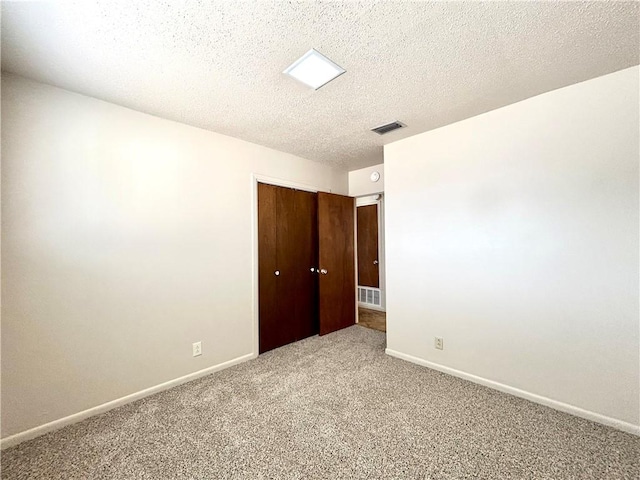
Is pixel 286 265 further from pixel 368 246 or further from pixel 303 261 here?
pixel 368 246

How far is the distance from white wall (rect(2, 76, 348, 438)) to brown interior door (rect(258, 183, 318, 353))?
29 centimetres

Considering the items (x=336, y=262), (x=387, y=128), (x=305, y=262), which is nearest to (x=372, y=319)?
(x=336, y=262)

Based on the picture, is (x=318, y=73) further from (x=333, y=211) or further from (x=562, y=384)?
(x=562, y=384)

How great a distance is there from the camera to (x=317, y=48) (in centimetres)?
153

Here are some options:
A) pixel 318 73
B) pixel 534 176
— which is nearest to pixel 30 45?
pixel 318 73

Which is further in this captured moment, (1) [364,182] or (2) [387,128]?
(1) [364,182]

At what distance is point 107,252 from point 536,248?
10.9 ft

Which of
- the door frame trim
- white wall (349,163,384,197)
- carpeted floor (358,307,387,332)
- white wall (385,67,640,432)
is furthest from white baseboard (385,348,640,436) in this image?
white wall (349,163,384,197)

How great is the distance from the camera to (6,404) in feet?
5.47

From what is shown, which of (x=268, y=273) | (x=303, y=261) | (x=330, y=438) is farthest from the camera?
(x=303, y=261)

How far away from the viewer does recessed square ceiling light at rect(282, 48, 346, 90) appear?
1597mm

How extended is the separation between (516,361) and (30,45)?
3872 millimetres

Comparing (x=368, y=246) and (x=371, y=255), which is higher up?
(x=368, y=246)

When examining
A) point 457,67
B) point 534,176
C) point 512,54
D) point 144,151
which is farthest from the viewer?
point 144,151
